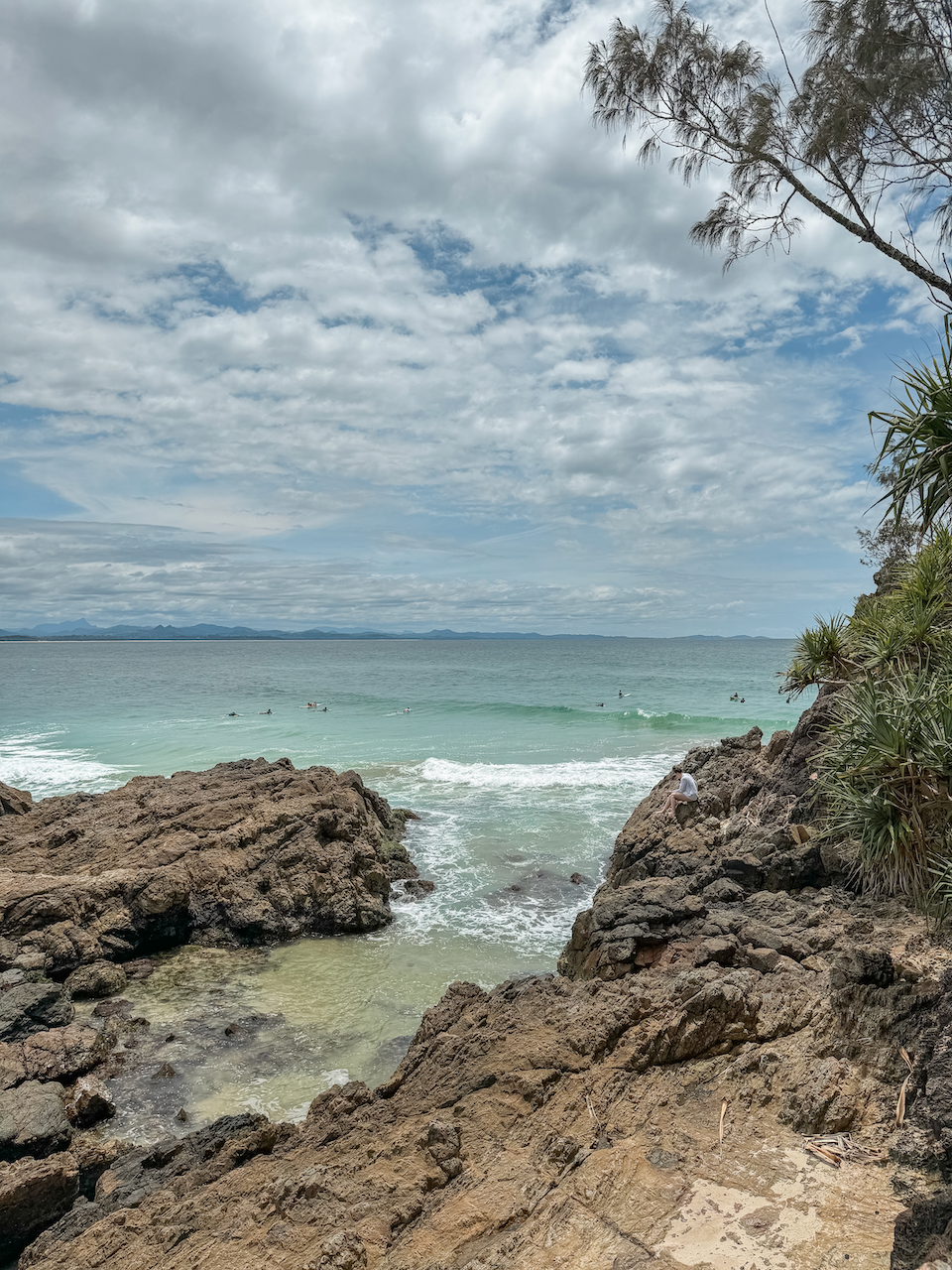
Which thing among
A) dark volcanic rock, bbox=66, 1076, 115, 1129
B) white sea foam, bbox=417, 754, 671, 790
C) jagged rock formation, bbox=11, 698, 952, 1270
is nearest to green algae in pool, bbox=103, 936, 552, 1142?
dark volcanic rock, bbox=66, 1076, 115, 1129

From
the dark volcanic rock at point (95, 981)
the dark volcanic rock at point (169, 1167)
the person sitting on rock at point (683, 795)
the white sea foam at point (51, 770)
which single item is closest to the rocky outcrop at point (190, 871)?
the dark volcanic rock at point (95, 981)

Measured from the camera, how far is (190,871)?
37.0 feet

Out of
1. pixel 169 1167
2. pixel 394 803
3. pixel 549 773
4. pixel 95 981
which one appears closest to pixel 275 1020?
pixel 95 981

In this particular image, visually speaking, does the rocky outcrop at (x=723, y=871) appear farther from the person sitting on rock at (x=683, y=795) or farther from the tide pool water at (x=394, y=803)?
the tide pool water at (x=394, y=803)

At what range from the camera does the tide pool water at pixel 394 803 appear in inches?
312

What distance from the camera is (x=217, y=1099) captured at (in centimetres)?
703

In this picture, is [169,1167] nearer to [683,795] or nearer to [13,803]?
[683,795]

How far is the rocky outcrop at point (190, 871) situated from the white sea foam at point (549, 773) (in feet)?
26.1

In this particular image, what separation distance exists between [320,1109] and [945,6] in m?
13.0

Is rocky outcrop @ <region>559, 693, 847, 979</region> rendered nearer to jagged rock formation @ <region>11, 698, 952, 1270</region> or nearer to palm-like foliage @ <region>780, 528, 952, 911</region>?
jagged rock formation @ <region>11, 698, 952, 1270</region>

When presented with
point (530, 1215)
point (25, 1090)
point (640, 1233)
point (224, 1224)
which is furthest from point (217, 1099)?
point (640, 1233)

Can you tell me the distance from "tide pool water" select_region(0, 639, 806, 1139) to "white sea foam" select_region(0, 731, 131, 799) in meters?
0.13

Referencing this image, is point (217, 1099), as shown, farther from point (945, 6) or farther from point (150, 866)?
point (945, 6)

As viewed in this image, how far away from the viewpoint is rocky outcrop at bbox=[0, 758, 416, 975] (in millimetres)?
9891
